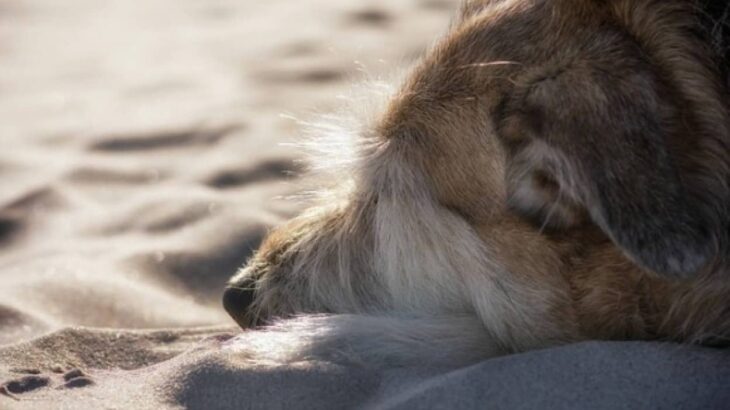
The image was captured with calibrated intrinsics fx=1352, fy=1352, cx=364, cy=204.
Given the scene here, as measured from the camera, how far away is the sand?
2.88 m

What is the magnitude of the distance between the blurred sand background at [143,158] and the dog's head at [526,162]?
0.49m

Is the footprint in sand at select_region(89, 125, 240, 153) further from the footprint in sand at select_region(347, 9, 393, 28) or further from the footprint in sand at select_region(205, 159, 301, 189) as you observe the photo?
the footprint in sand at select_region(347, 9, 393, 28)

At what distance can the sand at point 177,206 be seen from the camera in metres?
2.88

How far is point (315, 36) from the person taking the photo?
704 cm

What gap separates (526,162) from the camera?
3.07 metres

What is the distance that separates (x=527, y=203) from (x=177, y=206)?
7.34 feet

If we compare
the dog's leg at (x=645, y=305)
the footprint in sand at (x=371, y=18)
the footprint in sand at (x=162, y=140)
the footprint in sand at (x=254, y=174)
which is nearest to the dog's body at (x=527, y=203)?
the dog's leg at (x=645, y=305)

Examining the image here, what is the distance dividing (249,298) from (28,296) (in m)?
0.97

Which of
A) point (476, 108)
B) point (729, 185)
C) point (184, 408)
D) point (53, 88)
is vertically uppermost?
point (53, 88)

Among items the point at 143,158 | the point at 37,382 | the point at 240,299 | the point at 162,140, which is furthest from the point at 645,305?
the point at 162,140

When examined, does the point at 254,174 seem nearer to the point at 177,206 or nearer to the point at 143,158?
the point at 177,206

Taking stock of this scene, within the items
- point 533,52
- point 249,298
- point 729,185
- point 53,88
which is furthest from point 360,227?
point 53,88

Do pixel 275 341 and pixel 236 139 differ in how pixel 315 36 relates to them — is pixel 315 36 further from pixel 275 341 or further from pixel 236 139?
pixel 275 341

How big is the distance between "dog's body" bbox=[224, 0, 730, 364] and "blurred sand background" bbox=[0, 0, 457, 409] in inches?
19.9
